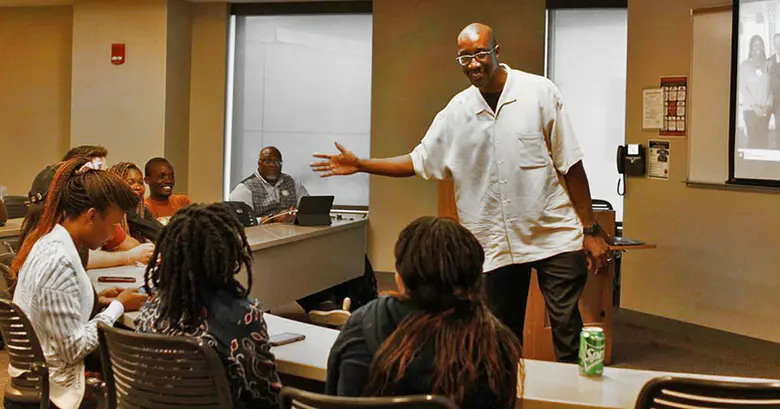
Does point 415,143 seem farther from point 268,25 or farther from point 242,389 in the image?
point 242,389

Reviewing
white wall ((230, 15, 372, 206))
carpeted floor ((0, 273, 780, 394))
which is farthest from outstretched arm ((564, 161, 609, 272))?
white wall ((230, 15, 372, 206))

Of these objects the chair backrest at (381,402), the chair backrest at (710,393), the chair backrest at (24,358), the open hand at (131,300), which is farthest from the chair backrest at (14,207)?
the chair backrest at (710,393)

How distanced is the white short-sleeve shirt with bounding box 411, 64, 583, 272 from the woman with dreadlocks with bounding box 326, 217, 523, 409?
1163 mm

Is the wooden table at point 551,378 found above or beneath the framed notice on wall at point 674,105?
beneath

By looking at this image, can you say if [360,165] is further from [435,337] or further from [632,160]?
[632,160]

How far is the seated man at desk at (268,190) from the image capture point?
671cm

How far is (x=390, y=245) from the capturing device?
825 centimetres

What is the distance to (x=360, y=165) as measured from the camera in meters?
3.12

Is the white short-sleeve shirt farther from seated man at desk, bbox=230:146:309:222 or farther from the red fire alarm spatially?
the red fire alarm

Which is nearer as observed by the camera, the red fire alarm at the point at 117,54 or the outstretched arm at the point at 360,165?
the outstretched arm at the point at 360,165

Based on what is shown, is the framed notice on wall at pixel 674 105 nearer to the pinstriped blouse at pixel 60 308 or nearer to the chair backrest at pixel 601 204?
the chair backrest at pixel 601 204

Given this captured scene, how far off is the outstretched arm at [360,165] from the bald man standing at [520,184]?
0.01 meters

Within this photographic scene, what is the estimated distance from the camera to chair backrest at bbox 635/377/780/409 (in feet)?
5.79

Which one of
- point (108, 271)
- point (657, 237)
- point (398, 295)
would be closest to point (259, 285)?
point (108, 271)
